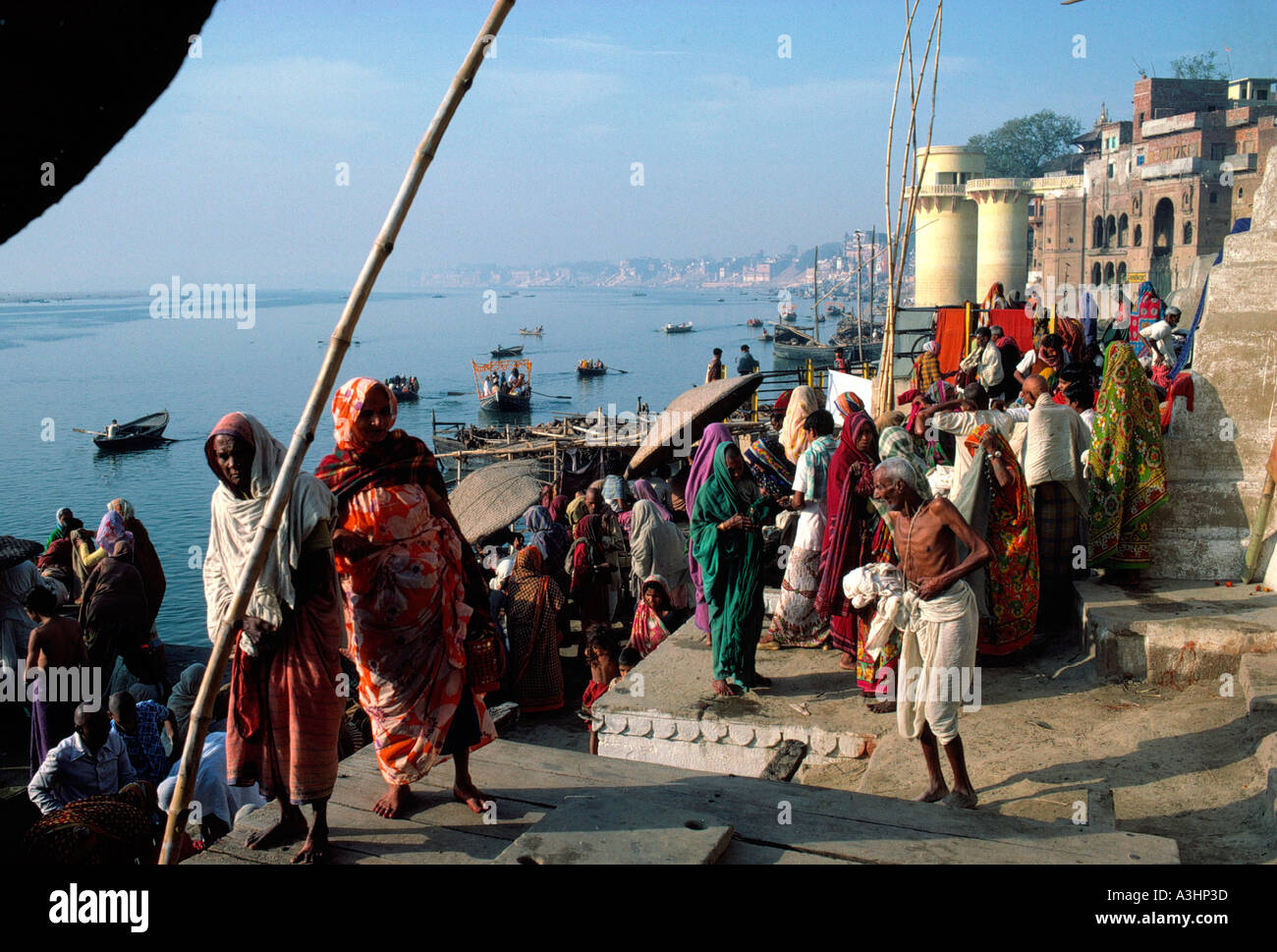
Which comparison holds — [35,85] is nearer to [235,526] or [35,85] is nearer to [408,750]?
[235,526]

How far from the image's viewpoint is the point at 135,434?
125 ft

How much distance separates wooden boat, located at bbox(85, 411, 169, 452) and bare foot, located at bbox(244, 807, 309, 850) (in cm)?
3937

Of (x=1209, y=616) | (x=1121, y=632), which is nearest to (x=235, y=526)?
(x=1121, y=632)

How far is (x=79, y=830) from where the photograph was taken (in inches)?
136

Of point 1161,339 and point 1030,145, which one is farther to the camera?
point 1030,145

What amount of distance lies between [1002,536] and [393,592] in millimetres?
3533

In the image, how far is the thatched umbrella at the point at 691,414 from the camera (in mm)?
8633

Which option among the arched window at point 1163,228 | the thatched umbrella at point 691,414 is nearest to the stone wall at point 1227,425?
Result: the thatched umbrella at point 691,414

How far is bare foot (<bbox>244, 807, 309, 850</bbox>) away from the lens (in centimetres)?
294

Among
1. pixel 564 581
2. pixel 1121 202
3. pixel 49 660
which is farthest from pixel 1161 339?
pixel 1121 202

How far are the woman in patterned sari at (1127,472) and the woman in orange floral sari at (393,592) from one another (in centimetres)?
416

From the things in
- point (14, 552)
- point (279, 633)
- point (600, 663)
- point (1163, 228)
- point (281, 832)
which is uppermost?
point (1163, 228)

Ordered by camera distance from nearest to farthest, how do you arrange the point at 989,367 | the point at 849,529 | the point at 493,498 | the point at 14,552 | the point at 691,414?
the point at 849,529, the point at 14,552, the point at 691,414, the point at 989,367, the point at 493,498

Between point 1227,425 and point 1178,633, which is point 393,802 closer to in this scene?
point 1178,633
